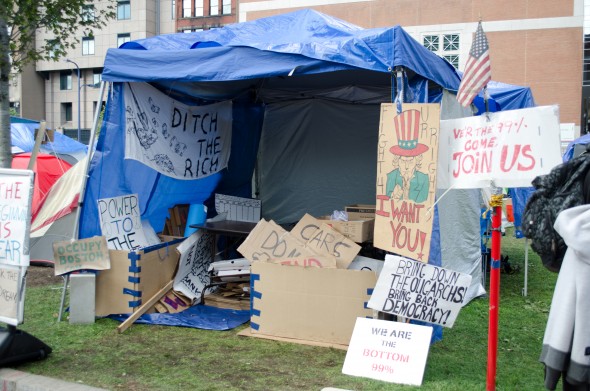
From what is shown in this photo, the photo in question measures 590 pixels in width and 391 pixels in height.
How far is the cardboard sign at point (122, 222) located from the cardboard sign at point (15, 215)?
1450mm

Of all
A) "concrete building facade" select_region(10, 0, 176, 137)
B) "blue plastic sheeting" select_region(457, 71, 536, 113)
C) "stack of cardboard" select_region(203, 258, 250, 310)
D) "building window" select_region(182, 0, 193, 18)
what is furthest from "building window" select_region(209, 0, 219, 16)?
"stack of cardboard" select_region(203, 258, 250, 310)

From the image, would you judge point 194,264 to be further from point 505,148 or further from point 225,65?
point 505,148

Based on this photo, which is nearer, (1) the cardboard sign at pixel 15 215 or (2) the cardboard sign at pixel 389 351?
(2) the cardboard sign at pixel 389 351

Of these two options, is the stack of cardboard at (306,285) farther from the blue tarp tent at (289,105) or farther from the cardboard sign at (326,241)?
the blue tarp tent at (289,105)

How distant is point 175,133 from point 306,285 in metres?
3.01

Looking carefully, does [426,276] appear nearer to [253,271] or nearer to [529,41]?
[253,271]

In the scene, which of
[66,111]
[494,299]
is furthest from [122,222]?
[66,111]

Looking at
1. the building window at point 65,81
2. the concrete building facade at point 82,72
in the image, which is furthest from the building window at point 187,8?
the building window at point 65,81

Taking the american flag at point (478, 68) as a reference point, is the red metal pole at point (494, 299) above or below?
below

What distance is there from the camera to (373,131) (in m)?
8.76

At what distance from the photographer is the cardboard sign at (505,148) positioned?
3467 millimetres

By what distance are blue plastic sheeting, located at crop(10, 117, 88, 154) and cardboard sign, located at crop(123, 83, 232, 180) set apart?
13.7 feet

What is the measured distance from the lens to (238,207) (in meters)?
8.66

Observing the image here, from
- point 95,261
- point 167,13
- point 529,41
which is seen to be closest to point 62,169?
point 95,261
